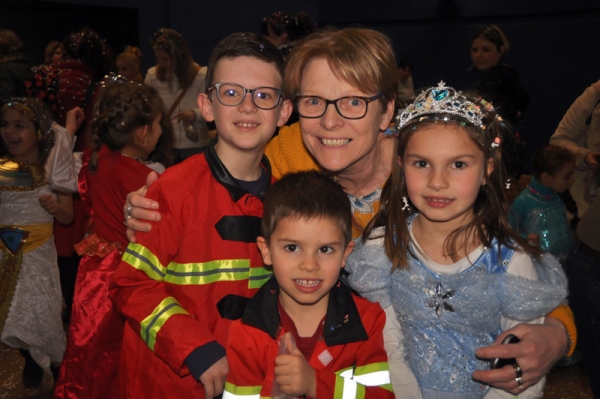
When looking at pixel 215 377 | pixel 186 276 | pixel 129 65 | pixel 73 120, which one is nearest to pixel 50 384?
pixel 73 120

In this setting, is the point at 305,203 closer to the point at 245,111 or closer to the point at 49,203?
the point at 245,111

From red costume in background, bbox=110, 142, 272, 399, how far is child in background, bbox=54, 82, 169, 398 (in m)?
1.25

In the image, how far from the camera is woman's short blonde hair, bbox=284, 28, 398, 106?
6.88ft

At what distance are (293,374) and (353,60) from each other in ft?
3.27

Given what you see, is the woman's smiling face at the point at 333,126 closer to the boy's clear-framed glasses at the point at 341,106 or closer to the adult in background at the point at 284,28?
the boy's clear-framed glasses at the point at 341,106

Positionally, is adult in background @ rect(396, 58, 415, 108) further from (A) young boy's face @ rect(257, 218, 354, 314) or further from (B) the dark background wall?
(A) young boy's face @ rect(257, 218, 354, 314)

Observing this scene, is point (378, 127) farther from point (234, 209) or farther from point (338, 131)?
point (234, 209)

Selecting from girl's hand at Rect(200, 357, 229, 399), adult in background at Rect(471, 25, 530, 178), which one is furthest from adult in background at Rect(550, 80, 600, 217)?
girl's hand at Rect(200, 357, 229, 399)

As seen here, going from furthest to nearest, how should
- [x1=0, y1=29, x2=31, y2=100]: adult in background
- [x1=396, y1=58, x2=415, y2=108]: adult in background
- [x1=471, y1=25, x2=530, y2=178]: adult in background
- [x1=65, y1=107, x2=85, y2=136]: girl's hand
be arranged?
[x1=396, y1=58, x2=415, y2=108]: adult in background < [x1=0, y1=29, x2=31, y2=100]: adult in background < [x1=471, y1=25, x2=530, y2=178]: adult in background < [x1=65, y1=107, x2=85, y2=136]: girl's hand

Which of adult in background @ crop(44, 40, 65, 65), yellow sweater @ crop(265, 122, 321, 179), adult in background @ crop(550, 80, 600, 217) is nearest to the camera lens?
yellow sweater @ crop(265, 122, 321, 179)

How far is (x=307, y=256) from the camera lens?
6.05 ft

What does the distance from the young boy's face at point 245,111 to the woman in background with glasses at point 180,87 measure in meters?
3.53

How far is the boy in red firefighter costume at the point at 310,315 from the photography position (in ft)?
5.90

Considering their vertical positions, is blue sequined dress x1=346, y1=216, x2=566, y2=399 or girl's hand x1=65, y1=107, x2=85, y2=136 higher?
girl's hand x1=65, y1=107, x2=85, y2=136
